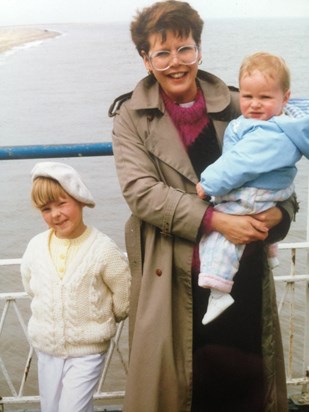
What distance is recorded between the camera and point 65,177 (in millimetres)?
2152

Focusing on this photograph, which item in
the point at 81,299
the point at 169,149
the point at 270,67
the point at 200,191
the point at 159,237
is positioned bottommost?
the point at 81,299

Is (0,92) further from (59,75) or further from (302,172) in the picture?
(302,172)

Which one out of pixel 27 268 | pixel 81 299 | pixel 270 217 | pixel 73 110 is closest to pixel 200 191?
pixel 270 217

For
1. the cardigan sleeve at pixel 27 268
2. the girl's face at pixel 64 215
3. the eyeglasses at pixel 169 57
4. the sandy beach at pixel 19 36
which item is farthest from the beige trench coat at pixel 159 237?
the sandy beach at pixel 19 36

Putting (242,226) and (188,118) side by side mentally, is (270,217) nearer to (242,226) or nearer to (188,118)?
(242,226)

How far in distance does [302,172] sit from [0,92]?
562 inches

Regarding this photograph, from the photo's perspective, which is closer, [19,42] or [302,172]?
[302,172]

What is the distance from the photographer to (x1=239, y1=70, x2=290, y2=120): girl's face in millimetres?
1911

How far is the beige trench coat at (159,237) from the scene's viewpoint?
196cm

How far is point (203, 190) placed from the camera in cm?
195

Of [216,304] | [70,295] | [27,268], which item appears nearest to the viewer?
[216,304]

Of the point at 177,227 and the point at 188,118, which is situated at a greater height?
the point at 188,118

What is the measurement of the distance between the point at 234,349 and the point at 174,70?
0.98 m

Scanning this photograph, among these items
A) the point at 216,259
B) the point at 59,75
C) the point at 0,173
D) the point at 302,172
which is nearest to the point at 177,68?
the point at 216,259
